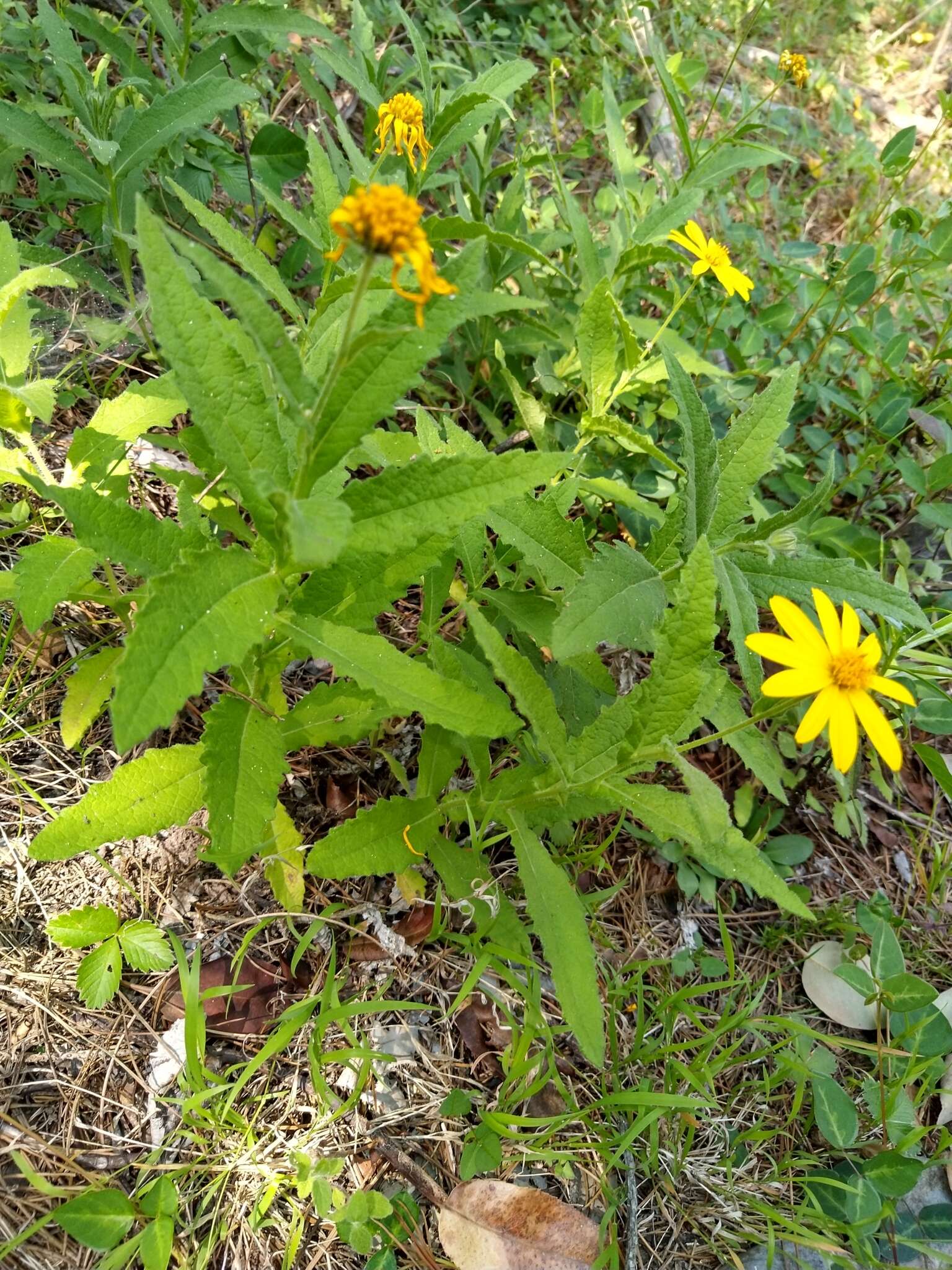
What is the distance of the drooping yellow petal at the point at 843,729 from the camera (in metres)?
1.55

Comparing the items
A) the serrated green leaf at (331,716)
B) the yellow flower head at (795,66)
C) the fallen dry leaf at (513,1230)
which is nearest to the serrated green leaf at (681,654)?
the serrated green leaf at (331,716)

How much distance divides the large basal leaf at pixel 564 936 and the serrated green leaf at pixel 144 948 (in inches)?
32.4

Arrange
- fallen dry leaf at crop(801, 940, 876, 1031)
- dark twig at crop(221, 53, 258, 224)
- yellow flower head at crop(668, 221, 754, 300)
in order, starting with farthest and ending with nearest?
dark twig at crop(221, 53, 258, 224)
yellow flower head at crop(668, 221, 754, 300)
fallen dry leaf at crop(801, 940, 876, 1031)

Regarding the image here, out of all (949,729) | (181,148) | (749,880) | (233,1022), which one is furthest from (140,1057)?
(181,148)

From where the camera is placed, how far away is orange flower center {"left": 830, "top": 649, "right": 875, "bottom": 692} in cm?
164

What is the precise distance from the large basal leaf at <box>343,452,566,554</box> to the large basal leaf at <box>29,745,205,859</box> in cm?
61

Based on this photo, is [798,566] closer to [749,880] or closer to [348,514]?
[749,880]

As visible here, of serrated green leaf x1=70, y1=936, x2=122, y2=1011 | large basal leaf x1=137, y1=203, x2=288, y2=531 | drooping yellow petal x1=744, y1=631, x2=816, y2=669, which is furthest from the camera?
→ serrated green leaf x1=70, y1=936, x2=122, y2=1011

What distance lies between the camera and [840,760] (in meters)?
1.52

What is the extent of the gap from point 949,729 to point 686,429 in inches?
48.9

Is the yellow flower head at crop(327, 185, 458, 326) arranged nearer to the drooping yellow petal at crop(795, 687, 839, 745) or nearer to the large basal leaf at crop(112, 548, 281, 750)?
the large basal leaf at crop(112, 548, 281, 750)

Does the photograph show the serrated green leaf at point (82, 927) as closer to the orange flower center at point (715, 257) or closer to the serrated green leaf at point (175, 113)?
the serrated green leaf at point (175, 113)

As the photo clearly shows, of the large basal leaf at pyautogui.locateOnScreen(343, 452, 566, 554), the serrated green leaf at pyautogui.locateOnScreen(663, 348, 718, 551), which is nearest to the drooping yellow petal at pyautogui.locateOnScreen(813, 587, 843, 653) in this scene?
the serrated green leaf at pyautogui.locateOnScreen(663, 348, 718, 551)

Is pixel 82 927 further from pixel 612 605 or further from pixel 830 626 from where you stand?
pixel 830 626
